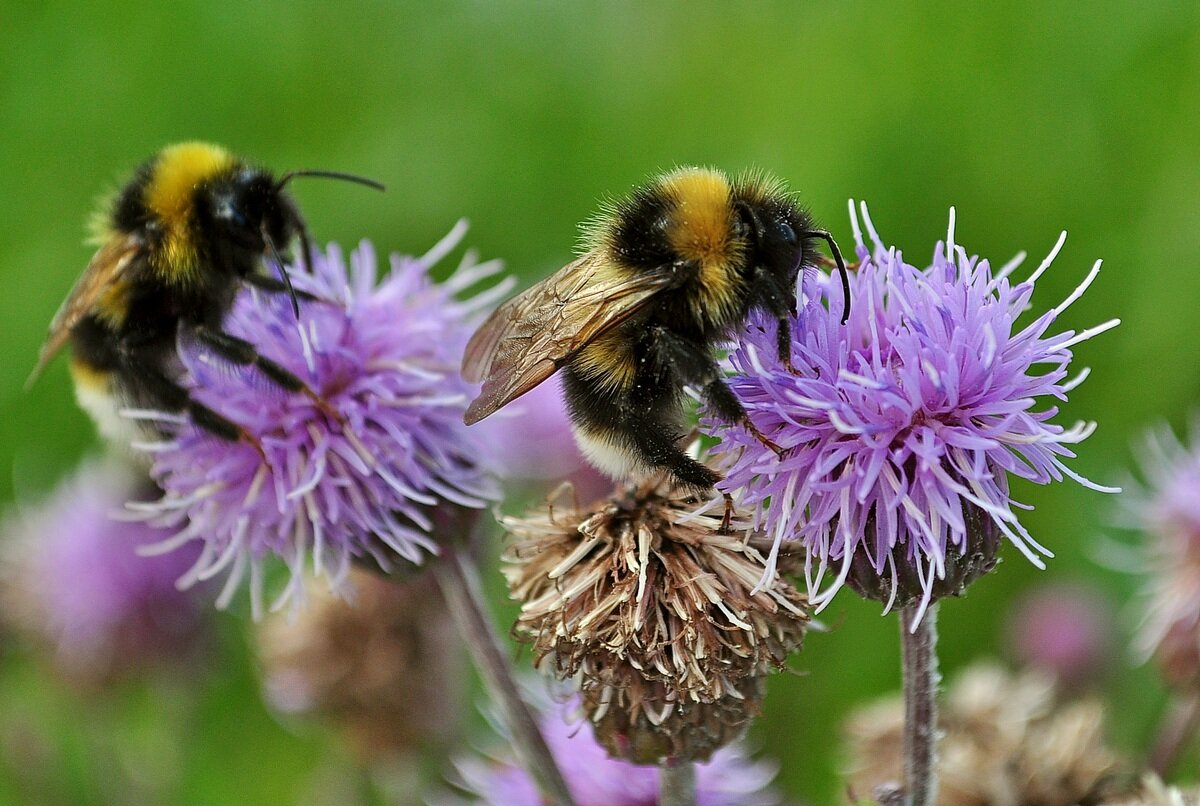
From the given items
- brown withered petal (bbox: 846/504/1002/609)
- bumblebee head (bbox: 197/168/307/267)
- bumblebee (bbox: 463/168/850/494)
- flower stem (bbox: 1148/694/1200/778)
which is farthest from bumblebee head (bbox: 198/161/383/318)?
flower stem (bbox: 1148/694/1200/778)

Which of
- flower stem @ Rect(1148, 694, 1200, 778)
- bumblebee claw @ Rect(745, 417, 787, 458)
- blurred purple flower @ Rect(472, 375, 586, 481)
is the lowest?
flower stem @ Rect(1148, 694, 1200, 778)

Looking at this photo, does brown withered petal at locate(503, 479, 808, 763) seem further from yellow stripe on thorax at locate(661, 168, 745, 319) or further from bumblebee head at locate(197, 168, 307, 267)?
bumblebee head at locate(197, 168, 307, 267)

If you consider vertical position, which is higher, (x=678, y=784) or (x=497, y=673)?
(x=497, y=673)

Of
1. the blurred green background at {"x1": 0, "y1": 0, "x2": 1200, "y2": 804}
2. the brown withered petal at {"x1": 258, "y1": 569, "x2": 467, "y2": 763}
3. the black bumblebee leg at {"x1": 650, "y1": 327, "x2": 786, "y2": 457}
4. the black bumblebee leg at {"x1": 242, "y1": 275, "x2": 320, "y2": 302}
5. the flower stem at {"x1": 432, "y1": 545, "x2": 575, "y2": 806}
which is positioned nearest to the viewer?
the black bumblebee leg at {"x1": 650, "y1": 327, "x2": 786, "y2": 457}

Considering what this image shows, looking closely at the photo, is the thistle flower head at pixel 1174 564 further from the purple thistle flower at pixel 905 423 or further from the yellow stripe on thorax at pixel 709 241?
the yellow stripe on thorax at pixel 709 241

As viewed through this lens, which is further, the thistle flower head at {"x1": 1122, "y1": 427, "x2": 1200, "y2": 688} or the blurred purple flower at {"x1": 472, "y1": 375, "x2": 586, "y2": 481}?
the blurred purple flower at {"x1": 472, "y1": 375, "x2": 586, "y2": 481}

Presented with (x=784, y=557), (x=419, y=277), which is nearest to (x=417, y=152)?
(x=419, y=277)

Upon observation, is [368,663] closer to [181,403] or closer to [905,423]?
[181,403]

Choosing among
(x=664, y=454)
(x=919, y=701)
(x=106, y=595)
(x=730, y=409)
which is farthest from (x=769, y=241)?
(x=106, y=595)
